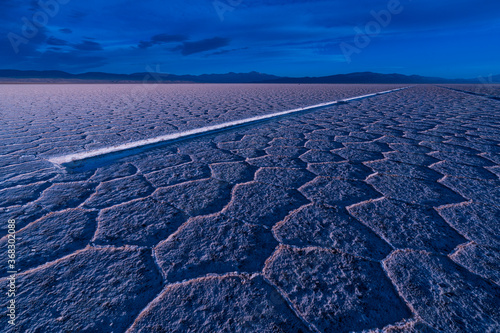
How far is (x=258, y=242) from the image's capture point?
94 cm

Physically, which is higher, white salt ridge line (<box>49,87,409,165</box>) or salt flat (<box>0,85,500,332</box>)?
salt flat (<box>0,85,500,332</box>)

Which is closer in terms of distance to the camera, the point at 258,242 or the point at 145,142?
the point at 258,242

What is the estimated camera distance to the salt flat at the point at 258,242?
66cm

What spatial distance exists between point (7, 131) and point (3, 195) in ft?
7.04

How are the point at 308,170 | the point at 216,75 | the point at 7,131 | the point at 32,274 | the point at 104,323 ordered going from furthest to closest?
the point at 216,75 < the point at 7,131 < the point at 308,170 < the point at 32,274 < the point at 104,323

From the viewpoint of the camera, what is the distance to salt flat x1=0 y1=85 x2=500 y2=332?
0.66 m

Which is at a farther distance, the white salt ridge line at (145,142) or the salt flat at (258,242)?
the white salt ridge line at (145,142)

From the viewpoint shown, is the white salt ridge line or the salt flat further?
the white salt ridge line

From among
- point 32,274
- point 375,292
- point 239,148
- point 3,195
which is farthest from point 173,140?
point 375,292

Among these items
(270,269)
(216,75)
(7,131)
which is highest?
(270,269)

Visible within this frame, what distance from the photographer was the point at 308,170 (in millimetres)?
1630

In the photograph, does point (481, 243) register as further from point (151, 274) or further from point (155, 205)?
point (155, 205)

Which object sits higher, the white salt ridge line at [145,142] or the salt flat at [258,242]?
the salt flat at [258,242]

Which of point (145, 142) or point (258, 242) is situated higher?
point (258, 242)
